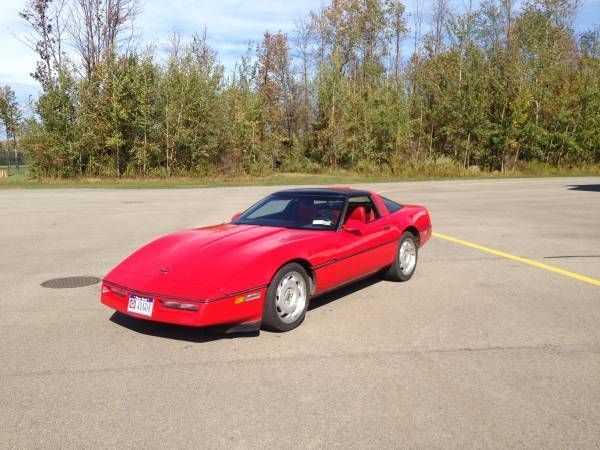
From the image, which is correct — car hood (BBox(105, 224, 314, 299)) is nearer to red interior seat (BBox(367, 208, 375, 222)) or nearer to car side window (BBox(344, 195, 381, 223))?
car side window (BBox(344, 195, 381, 223))

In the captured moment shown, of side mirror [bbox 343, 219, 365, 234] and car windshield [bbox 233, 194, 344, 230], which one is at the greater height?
car windshield [bbox 233, 194, 344, 230]

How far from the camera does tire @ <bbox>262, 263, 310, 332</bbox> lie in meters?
4.86

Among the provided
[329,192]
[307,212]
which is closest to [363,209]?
[329,192]

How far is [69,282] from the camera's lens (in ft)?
23.0

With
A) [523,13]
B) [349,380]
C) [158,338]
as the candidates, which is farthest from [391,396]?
[523,13]

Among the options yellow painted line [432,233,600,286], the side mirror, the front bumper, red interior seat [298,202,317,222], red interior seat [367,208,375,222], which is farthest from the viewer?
yellow painted line [432,233,600,286]

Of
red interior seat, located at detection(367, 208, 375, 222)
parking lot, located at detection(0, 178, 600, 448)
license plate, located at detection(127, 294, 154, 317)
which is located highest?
red interior seat, located at detection(367, 208, 375, 222)

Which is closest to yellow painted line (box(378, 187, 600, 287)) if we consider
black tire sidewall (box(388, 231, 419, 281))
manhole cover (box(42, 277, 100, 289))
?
black tire sidewall (box(388, 231, 419, 281))

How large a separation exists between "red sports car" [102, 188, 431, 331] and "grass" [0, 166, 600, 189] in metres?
22.2

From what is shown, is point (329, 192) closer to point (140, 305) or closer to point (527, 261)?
point (140, 305)

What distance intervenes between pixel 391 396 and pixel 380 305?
2239 millimetres

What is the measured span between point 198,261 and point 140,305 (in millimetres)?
622

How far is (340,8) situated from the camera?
53312mm

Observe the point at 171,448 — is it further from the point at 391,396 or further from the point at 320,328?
the point at 320,328
